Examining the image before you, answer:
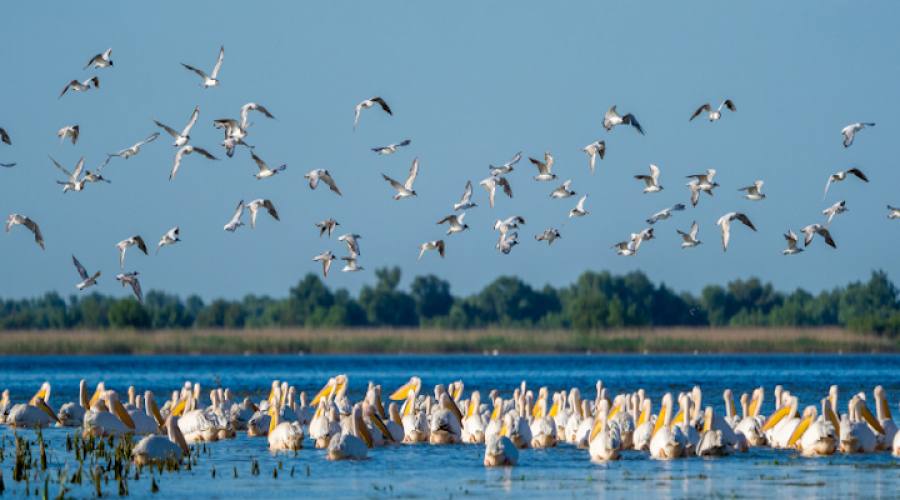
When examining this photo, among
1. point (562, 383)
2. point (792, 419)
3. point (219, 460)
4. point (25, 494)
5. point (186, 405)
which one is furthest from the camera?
point (562, 383)

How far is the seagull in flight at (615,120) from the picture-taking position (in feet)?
88.1

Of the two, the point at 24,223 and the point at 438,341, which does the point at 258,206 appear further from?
the point at 438,341

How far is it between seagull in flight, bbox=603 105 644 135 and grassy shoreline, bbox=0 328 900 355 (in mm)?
32121

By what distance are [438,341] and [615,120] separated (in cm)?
3699

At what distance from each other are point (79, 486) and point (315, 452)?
15.2 feet

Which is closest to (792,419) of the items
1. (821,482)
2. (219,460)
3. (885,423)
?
(885,423)

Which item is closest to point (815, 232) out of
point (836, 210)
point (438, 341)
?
point (836, 210)

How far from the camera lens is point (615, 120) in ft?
90.7

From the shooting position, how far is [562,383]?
47969mm

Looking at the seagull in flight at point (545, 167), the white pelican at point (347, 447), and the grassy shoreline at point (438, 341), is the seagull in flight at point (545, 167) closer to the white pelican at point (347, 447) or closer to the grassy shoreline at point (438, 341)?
the white pelican at point (347, 447)

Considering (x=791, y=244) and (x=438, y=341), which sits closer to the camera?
(x=791, y=244)

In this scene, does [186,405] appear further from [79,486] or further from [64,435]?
[79,486]

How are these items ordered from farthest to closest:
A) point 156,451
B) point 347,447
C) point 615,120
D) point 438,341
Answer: point 438,341 → point 615,120 → point 347,447 → point 156,451

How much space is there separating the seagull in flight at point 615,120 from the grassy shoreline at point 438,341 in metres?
32.1
